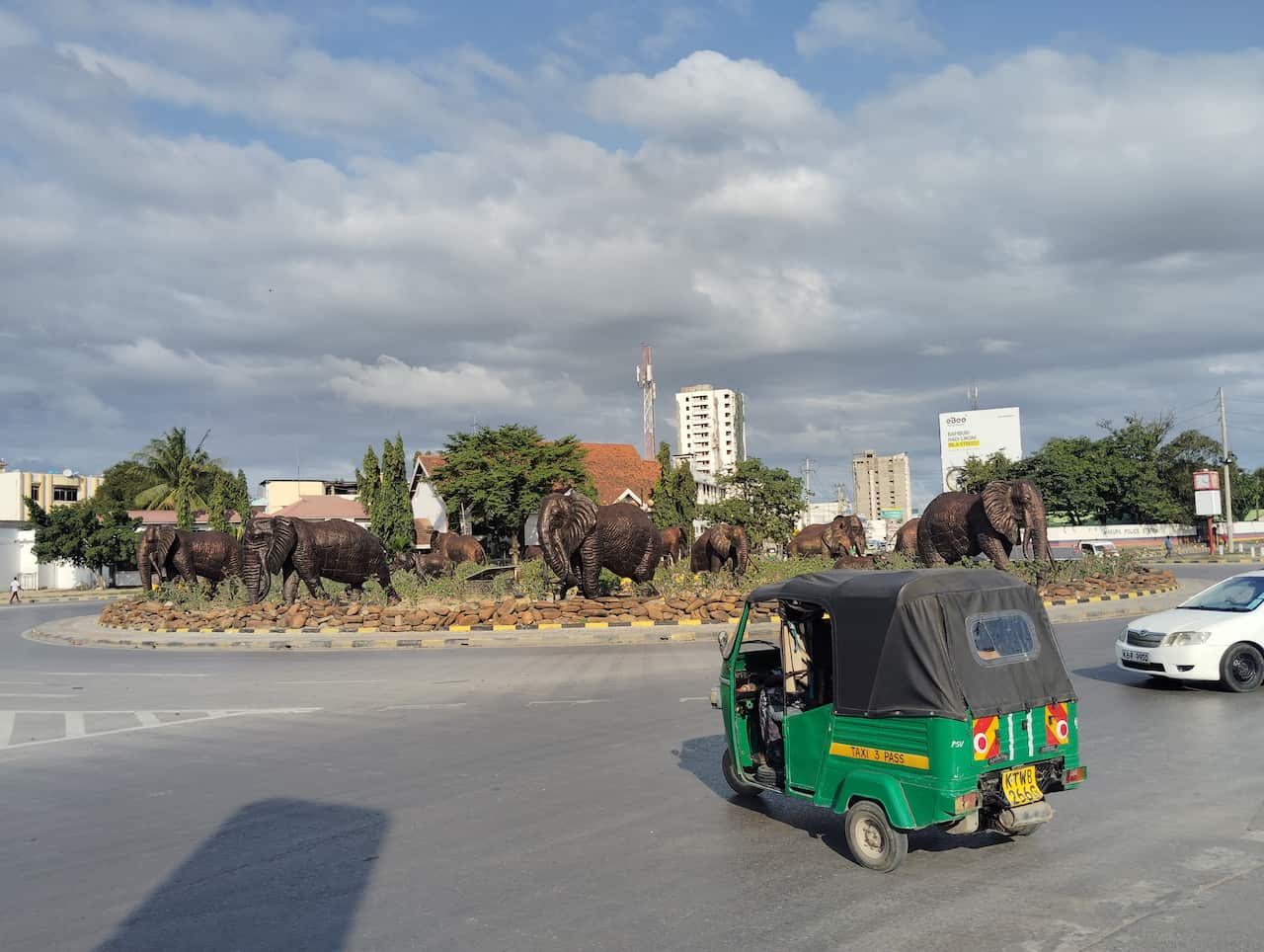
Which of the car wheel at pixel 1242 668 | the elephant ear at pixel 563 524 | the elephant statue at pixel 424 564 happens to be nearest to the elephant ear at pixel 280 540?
the elephant ear at pixel 563 524

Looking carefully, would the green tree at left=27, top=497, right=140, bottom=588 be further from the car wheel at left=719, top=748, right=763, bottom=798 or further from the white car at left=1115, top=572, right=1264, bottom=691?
the car wheel at left=719, top=748, right=763, bottom=798

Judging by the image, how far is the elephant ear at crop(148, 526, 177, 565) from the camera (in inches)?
1144

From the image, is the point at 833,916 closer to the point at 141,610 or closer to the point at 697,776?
the point at 697,776

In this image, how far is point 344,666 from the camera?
17.6 m

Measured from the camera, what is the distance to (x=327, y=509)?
74.0m

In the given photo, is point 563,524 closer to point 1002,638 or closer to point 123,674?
point 123,674

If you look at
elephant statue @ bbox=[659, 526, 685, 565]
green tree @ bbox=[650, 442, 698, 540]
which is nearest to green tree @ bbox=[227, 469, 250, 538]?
green tree @ bbox=[650, 442, 698, 540]

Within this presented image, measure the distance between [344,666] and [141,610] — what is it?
12712 millimetres

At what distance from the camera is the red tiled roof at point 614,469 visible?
6581 cm

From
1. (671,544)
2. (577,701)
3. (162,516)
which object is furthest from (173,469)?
(577,701)

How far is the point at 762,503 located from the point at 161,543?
101 feet

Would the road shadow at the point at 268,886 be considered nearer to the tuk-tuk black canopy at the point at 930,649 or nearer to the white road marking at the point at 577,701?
the tuk-tuk black canopy at the point at 930,649

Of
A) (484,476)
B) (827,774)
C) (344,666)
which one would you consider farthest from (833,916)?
(484,476)

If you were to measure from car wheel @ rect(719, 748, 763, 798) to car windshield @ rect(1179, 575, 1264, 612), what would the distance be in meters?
8.01
